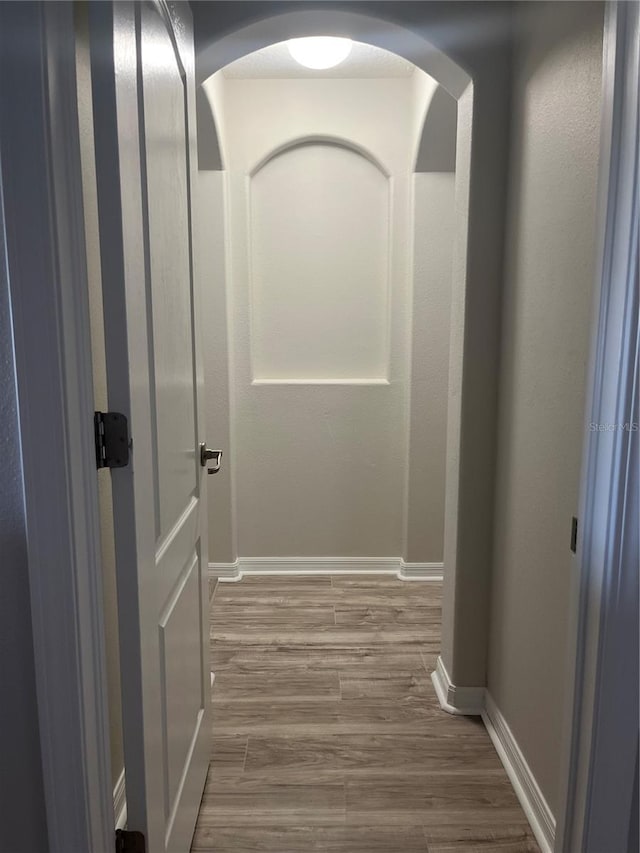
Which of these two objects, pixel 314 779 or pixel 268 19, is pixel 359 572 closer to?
pixel 314 779

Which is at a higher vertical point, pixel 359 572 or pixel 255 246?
pixel 255 246

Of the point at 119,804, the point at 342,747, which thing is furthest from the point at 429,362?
the point at 119,804

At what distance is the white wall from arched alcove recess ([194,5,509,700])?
46.4 inches

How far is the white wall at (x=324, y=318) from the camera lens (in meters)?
3.22

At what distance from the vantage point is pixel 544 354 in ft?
5.49

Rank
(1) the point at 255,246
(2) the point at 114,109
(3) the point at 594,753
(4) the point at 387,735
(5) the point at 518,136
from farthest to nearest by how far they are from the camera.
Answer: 1. (1) the point at 255,246
2. (4) the point at 387,735
3. (5) the point at 518,136
4. (3) the point at 594,753
5. (2) the point at 114,109

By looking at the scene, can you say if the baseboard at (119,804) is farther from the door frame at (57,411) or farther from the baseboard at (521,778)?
the baseboard at (521,778)

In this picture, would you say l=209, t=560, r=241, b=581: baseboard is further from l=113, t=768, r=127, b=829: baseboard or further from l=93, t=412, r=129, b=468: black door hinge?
l=93, t=412, r=129, b=468: black door hinge

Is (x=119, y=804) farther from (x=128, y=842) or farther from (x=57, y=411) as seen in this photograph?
(x=57, y=411)

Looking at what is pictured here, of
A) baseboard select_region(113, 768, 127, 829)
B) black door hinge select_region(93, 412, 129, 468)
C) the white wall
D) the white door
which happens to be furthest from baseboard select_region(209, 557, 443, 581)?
black door hinge select_region(93, 412, 129, 468)

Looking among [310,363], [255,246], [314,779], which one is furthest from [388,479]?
[314,779]

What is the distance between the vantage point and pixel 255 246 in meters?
3.39

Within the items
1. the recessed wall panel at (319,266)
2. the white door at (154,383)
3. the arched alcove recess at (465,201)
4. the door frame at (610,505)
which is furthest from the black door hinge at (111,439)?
the recessed wall panel at (319,266)

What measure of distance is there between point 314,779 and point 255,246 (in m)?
2.55
